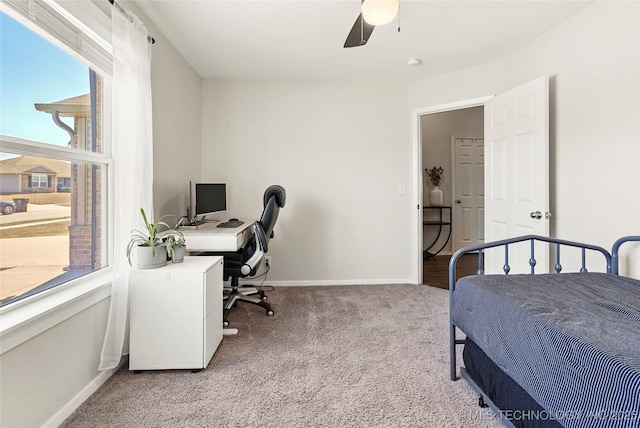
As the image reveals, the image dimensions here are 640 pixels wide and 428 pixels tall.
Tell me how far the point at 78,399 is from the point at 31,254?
0.76 metres

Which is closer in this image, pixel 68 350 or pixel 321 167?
pixel 68 350

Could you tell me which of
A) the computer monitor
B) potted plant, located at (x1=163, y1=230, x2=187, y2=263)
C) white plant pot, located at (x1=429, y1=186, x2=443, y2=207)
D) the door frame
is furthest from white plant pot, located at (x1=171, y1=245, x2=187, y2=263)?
white plant pot, located at (x1=429, y1=186, x2=443, y2=207)

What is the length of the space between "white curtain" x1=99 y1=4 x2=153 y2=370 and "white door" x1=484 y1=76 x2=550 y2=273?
2.91m

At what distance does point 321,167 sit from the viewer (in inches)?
149

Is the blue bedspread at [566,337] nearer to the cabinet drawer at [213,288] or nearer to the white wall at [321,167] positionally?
the cabinet drawer at [213,288]

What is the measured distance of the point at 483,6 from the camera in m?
2.27

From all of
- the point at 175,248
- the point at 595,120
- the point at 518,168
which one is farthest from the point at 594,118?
the point at 175,248

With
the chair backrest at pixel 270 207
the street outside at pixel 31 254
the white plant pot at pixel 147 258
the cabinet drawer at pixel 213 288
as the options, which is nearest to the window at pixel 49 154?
the street outside at pixel 31 254

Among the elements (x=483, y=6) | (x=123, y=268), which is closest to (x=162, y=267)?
(x=123, y=268)

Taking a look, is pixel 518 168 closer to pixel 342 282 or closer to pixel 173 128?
pixel 342 282

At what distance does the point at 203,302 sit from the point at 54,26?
5.28ft

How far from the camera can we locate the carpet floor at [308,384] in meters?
1.53

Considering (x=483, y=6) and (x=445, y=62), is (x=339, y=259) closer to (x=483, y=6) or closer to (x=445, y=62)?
(x=445, y=62)

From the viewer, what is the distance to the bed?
878mm
